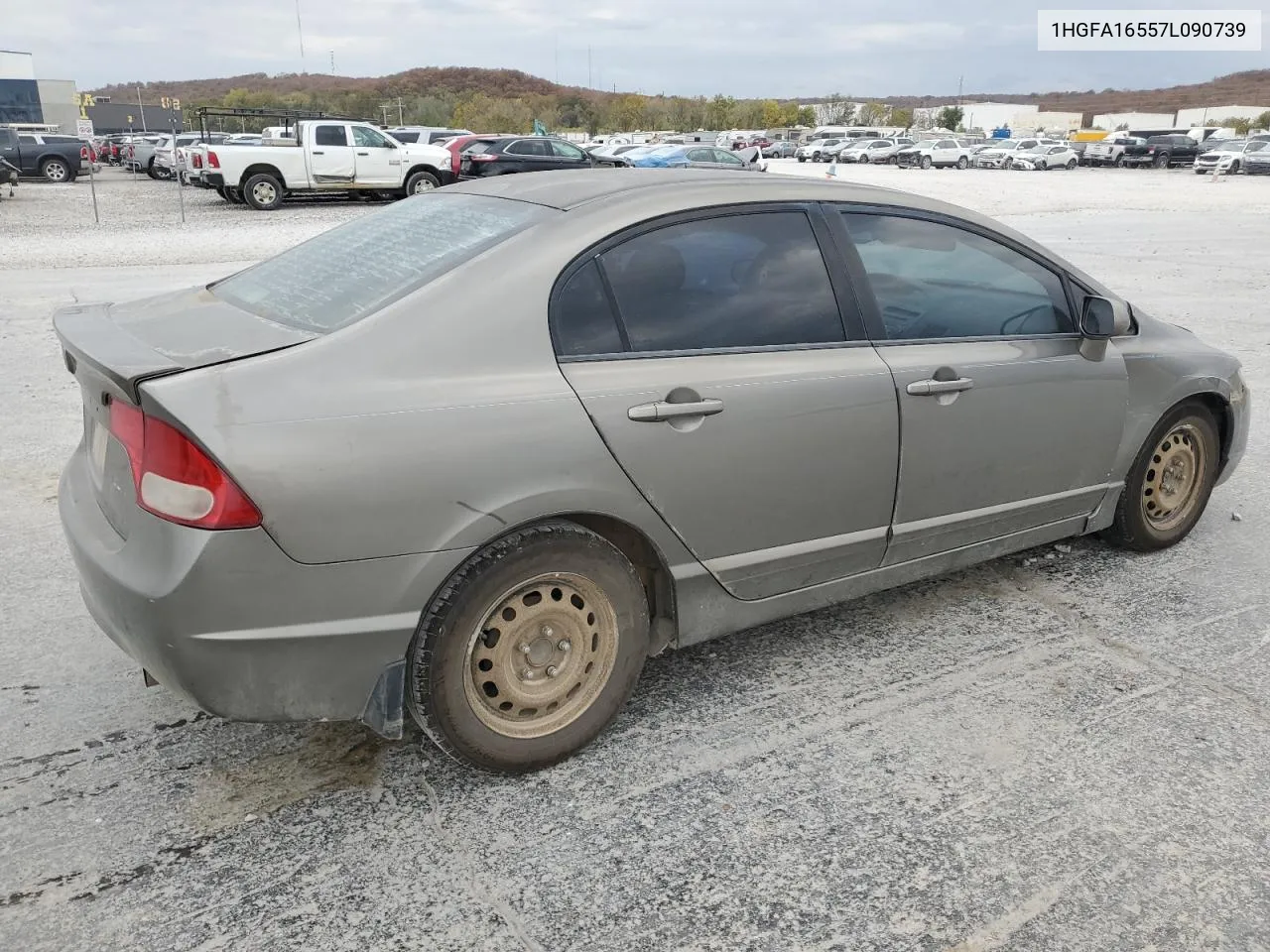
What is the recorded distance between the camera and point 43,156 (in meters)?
32.2

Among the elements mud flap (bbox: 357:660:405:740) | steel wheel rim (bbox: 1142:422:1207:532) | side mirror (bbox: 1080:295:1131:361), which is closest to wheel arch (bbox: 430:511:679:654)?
mud flap (bbox: 357:660:405:740)

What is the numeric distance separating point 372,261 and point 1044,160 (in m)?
51.2

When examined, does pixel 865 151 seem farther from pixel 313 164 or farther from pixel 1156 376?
pixel 1156 376

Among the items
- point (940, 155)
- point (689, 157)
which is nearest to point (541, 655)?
point (689, 157)

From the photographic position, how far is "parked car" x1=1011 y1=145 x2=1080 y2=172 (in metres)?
48.0

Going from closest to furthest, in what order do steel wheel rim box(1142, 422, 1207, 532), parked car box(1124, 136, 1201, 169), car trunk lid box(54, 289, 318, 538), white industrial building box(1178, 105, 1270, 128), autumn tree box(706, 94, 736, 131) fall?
car trunk lid box(54, 289, 318, 538) → steel wheel rim box(1142, 422, 1207, 532) → parked car box(1124, 136, 1201, 169) → autumn tree box(706, 94, 736, 131) → white industrial building box(1178, 105, 1270, 128)

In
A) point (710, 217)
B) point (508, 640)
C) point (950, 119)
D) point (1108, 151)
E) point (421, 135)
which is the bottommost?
point (508, 640)

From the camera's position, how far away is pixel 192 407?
2.31m

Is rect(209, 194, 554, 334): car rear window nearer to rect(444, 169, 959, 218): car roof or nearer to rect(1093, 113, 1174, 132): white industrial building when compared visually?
rect(444, 169, 959, 218): car roof

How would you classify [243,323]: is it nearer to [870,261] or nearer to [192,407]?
[192,407]

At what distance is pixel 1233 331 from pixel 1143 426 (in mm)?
6353

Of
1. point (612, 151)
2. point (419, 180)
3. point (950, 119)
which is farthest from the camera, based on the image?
point (950, 119)

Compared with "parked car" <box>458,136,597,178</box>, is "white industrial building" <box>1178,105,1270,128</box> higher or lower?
higher

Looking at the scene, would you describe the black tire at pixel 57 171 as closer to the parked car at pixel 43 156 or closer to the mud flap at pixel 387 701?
the parked car at pixel 43 156
